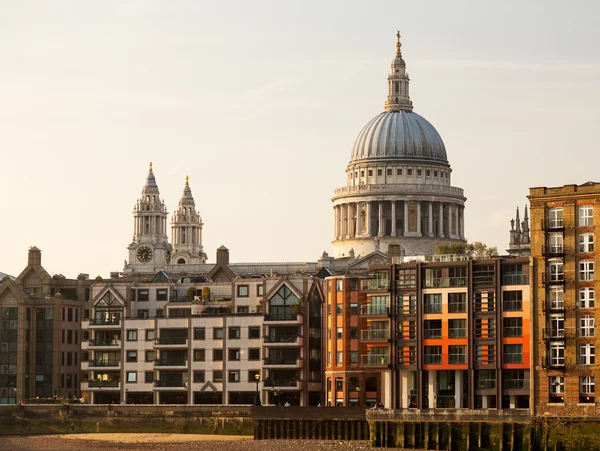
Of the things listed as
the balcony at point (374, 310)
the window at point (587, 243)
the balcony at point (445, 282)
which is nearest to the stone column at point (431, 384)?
the balcony at point (374, 310)

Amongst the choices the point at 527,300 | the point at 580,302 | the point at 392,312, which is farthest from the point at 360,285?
the point at 580,302

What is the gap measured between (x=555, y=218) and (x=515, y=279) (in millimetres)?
13377

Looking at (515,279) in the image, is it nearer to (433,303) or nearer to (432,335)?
(433,303)

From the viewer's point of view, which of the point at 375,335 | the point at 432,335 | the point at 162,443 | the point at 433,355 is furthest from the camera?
the point at 375,335

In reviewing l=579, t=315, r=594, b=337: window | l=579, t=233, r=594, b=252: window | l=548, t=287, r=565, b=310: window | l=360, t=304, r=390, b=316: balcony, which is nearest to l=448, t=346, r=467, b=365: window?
l=360, t=304, r=390, b=316: balcony

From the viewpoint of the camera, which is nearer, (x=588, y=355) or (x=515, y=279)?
(x=588, y=355)

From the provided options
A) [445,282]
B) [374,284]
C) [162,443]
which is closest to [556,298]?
[445,282]

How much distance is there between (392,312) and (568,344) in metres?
26.8

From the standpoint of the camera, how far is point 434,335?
605 ft

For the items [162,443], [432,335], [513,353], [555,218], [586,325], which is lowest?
[162,443]

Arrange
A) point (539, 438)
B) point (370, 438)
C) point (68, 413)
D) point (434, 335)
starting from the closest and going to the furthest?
point (539, 438) < point (370, 438) < point (434, 335) < point (68, 413)

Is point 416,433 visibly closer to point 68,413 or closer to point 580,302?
point 580,302

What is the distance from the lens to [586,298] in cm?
16425

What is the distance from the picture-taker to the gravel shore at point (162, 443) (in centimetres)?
17350
